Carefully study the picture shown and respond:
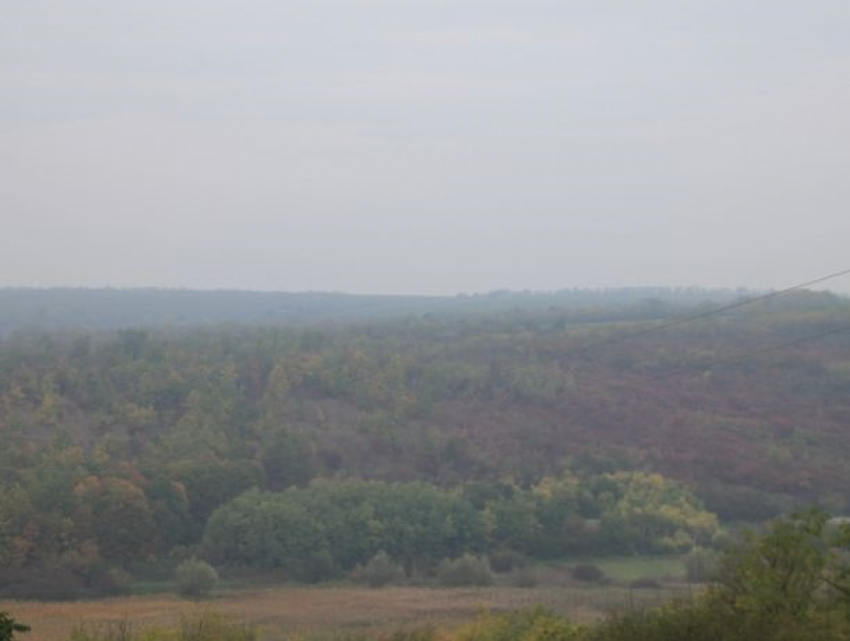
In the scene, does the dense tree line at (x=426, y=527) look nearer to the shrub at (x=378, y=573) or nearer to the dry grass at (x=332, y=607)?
the shrub at (x=378, y=573)

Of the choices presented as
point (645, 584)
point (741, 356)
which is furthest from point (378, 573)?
point (741, 356)

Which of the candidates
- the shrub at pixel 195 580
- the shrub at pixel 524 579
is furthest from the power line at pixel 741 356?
the shrub at pixel 195 580

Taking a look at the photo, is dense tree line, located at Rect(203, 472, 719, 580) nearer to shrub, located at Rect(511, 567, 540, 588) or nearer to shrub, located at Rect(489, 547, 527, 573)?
shrub, located at Rect(489, 547, 527, 573)

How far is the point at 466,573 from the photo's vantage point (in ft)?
108

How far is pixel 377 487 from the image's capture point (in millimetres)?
38531

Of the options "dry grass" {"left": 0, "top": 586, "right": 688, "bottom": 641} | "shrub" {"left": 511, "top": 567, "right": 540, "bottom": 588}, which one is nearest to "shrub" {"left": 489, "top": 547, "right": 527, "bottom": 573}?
"shrub" {"left": 511, "top": 567, "right": 540, "bottom": 588}

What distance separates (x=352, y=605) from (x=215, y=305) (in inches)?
4838

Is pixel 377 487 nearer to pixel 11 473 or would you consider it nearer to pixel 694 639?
pixel 11 473

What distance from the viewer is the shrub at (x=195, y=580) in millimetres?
31094

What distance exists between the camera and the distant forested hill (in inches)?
4798

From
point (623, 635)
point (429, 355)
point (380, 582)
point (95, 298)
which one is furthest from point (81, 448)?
point (95, 298)

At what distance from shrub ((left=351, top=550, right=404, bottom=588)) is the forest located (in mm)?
925

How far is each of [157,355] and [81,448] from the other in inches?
633

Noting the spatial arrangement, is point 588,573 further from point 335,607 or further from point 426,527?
point 335,607
